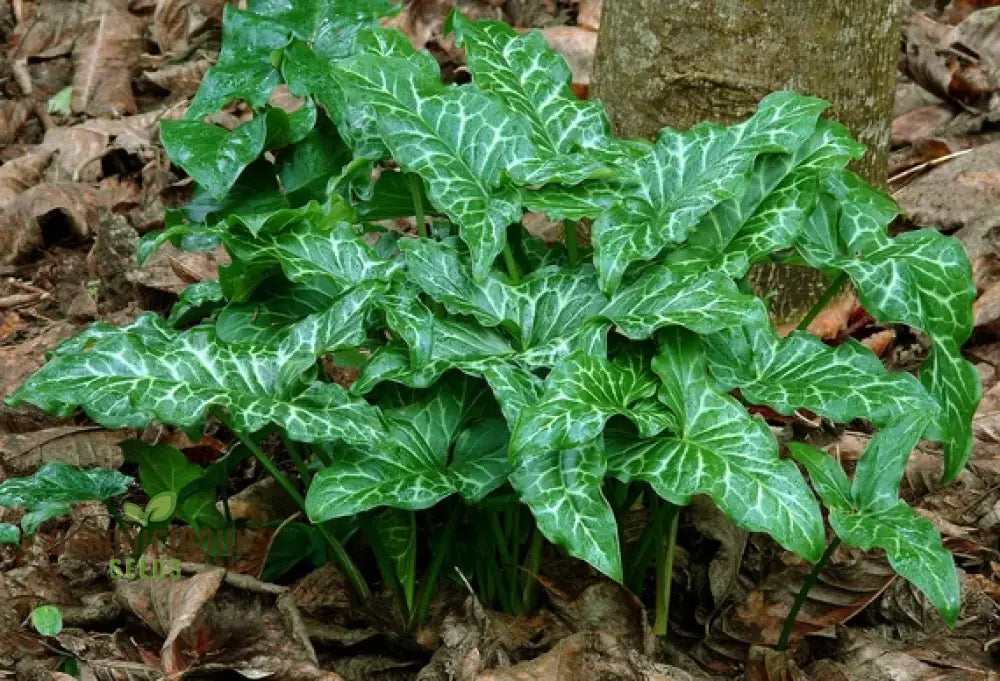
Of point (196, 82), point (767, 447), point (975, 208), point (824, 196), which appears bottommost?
point (196, 82)

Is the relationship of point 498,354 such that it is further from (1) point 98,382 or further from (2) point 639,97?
(2) point 639,97

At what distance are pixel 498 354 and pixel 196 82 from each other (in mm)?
2660

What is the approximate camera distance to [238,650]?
6.52ft

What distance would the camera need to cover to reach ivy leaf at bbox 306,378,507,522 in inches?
69.6

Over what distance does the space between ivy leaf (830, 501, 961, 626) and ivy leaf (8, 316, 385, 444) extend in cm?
64

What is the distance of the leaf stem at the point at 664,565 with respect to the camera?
196cm

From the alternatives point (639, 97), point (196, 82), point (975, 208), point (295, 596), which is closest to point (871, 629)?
point (295, 596)

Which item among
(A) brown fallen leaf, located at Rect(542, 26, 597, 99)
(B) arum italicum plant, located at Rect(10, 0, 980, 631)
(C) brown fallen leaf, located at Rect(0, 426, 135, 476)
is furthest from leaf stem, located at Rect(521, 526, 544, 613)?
(A) brown fallen leaf, located at Rect(542, 26, 597, 99)

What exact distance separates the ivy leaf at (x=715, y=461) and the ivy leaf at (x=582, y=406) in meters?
0.04

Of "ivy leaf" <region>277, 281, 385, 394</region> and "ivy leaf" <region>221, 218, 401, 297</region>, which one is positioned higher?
"ivy leaf" <region>221, 218, 401, 297</region>

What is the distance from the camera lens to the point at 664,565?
80.2 inches

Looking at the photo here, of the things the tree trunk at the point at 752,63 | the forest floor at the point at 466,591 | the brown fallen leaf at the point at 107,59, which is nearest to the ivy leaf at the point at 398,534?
the forest floor at the point at 466,591

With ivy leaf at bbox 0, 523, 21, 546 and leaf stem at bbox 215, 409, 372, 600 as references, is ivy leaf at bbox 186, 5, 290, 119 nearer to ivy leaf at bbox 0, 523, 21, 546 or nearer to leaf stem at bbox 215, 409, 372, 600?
leaf stem at bbox 215, 409, 372, 600

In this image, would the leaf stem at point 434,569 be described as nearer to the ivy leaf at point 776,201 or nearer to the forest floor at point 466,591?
the forest floor at point 466,591
